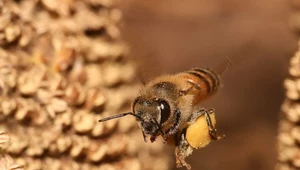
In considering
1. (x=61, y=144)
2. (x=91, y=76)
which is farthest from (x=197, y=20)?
(x=61, y=144)

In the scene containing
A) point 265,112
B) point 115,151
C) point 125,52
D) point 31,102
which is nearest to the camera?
point 31,102

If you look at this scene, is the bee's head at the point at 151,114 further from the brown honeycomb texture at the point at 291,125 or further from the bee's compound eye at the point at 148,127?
the brown honeycomb texture at the point at 291,125

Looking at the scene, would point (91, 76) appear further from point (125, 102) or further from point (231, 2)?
point (231, 2)

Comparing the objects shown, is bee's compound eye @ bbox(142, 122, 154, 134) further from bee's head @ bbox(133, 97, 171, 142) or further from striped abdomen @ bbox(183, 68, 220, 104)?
striped abdomen @ bbox(183, 68, 220, 104)

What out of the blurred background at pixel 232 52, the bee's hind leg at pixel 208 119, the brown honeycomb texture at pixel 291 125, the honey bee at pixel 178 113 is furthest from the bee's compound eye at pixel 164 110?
the blurred background at pixel 232 52

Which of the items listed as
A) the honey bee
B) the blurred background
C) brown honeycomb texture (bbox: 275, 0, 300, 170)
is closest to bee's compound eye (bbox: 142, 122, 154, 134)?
the honey bee
